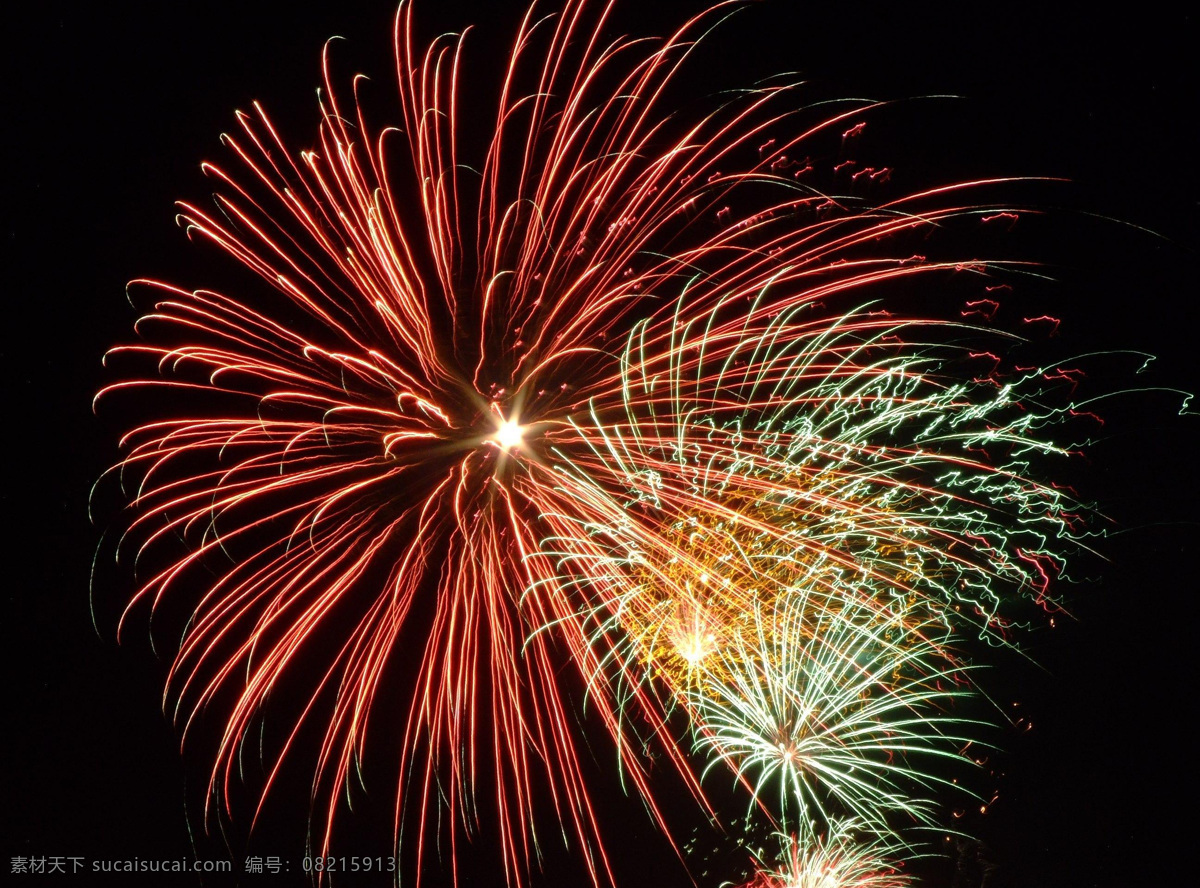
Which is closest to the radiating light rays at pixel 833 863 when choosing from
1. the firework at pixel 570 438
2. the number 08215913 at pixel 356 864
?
the firework at pixel 570 438

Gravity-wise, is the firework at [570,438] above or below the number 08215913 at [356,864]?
above

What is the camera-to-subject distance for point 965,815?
27.5 ft

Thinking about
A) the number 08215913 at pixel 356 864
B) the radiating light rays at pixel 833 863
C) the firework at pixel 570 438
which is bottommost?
the radiating light rays at pixel 833 863

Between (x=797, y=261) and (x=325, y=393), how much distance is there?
392 cm

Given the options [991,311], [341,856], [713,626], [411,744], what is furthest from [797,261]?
[341,856]

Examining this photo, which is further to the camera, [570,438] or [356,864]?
[356,864]

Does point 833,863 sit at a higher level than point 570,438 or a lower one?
lower

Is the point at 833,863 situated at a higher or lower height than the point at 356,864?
lower

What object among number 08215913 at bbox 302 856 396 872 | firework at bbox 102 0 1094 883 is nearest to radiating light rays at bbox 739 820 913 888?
firework at bbox 102 0 1094 883

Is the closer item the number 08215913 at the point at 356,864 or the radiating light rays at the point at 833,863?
the radiating light rays at the point at 833,863

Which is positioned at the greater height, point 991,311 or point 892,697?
point 991,311

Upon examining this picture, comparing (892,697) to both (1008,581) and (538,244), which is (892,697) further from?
(538,244)

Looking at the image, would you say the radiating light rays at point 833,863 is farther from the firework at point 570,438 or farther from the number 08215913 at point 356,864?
the number 08215913 at point 356,864

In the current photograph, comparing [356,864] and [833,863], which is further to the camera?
[356,864]
